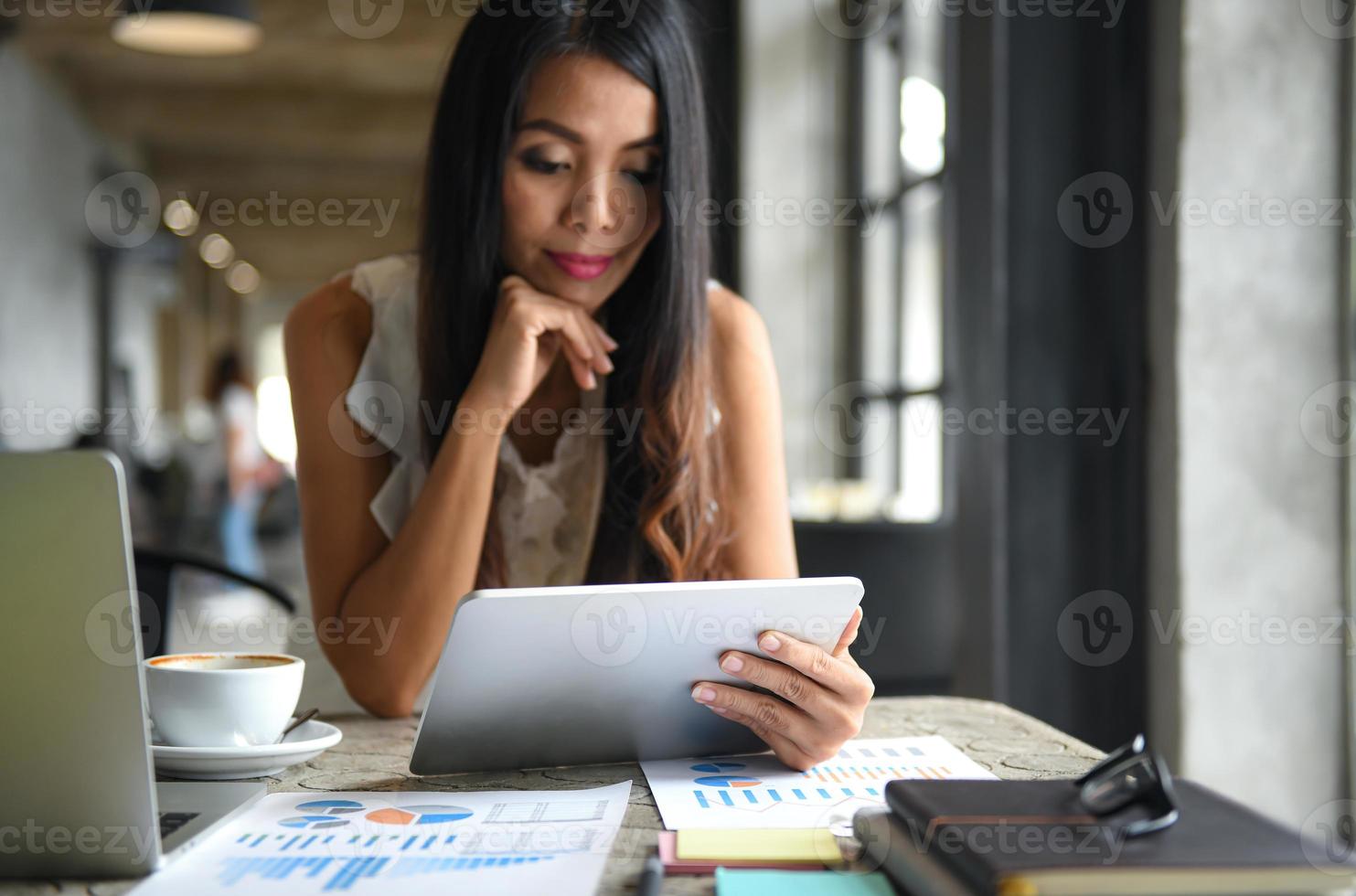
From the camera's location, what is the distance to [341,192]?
43.9 feet

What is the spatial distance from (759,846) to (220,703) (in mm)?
435

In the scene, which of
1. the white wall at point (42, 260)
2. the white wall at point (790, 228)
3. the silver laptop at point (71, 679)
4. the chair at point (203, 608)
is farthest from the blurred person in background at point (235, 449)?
the silver laptop at point (71, 679)

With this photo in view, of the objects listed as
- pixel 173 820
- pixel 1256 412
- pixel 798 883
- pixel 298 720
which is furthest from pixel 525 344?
pixel 1256 412

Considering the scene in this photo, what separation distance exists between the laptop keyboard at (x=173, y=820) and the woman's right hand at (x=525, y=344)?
71cm

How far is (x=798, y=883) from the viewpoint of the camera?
638 mm

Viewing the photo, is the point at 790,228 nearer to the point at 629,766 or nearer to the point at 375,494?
the point at 375,494

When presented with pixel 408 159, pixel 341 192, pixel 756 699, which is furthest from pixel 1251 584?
pixel 341 192

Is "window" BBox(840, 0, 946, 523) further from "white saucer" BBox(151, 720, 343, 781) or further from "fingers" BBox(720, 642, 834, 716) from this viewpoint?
"white saucer" BBox(151, 720, 343, 781)

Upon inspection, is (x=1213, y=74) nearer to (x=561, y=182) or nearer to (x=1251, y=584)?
(x=1251, y=584)

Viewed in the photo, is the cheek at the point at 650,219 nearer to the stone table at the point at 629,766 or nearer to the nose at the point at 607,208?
the nose at the point at 607,208

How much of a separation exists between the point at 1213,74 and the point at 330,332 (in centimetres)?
137

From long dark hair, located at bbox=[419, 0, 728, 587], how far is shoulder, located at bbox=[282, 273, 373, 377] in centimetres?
10

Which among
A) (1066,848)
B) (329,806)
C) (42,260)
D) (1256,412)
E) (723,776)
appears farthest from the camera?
(42,260)

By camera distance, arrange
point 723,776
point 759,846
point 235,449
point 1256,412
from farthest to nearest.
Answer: point 235,449 → point 1256,412 → point 723,776 → point 759,846
